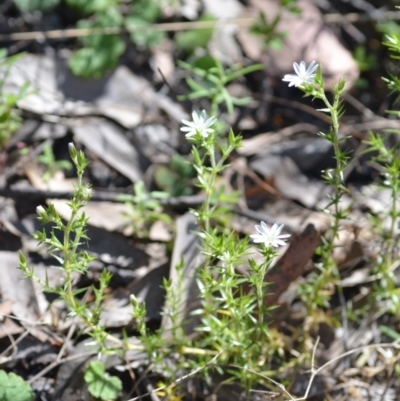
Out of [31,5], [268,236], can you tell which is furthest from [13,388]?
[31,5]

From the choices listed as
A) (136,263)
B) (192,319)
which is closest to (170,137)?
(136,263)

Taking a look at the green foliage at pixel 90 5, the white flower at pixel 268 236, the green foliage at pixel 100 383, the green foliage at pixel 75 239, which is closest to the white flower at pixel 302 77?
the white flower at pixel 268 236

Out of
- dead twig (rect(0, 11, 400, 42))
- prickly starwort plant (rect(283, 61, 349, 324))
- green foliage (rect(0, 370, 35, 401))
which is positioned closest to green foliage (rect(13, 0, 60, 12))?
dead twig (rect(0, 11, 400, 42))

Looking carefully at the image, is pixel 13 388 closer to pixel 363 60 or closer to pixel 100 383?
pixel 100 383

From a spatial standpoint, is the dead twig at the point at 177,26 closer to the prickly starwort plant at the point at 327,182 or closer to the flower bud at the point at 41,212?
the prickly starwort plant at the point at 327,182

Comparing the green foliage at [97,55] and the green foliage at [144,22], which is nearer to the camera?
the green foliage at [97,55]

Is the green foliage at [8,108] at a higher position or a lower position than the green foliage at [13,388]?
higher
